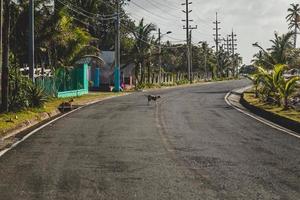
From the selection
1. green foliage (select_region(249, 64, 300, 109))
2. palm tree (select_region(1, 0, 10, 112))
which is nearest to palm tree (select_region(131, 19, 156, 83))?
green foliage (select_region(249, 64, 300, 109))

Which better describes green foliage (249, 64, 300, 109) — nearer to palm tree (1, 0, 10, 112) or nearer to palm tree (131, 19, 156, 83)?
palm tree (1, 0, 10, 112)

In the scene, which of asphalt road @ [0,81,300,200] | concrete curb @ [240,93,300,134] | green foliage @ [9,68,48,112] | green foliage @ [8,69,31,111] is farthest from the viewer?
green foliage @ [9,68,48,112]

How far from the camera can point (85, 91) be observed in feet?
143

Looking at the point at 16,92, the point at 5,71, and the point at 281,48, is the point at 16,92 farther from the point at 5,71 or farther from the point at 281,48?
the point at 281,48

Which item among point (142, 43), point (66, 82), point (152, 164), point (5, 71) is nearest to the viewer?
point (152, 164)

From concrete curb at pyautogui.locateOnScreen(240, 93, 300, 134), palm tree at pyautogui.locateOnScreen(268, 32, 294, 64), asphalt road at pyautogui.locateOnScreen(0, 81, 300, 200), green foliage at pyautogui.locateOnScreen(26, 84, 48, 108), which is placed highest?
palm tree at pyautogui.locateOnScreen(268, 32, 294, 64)

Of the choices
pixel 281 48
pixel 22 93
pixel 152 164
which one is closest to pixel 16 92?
pixel 22 93

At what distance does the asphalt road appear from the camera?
791 cm

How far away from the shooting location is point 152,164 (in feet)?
33.7

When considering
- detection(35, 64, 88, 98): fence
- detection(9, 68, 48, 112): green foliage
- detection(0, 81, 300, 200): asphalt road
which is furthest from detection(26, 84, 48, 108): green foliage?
detection(0, 81, 300, 200): asphalt road

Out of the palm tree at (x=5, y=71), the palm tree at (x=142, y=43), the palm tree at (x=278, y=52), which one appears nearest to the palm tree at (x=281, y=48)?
the palm tree at (x=278, y=52)

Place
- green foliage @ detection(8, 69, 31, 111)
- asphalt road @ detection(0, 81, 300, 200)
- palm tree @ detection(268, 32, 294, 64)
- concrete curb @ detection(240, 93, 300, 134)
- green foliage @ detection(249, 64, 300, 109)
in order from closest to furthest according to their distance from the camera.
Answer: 1. asphalt road @ detection(0, 81, 300, 200)
2. concrete curb @ detection(240, 93, 300, 134)
3. green foliage @ detection(8, 69, 31, 111)
4. green foliage @ detection(249, 64, 300, 109)
5. palm tree @ detection(268, 32, 294, 64)

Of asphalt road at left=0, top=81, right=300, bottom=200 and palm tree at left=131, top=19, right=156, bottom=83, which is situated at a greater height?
palm tree at left=131, top=19, right=156, bottom=83

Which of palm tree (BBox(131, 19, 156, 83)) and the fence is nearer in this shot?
the fence
